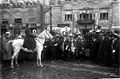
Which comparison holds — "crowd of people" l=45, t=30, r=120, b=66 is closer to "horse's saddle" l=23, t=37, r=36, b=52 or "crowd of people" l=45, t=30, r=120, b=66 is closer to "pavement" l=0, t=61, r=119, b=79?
"pavement" l=0, t=61, r=119, b=79

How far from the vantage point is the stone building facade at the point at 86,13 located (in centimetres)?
1706

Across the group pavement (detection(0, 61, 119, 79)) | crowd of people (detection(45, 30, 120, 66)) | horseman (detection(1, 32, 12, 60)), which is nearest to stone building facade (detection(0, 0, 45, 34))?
crowd of people (detection(45, 30, 120, 66))

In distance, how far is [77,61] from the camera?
36.7ft

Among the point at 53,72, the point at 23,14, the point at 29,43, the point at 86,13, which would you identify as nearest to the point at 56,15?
the point at 86,13

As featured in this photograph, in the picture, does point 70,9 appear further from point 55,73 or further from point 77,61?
point 55,73

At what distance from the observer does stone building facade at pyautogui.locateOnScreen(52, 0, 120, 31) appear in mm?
17062

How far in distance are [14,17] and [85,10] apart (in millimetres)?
7395

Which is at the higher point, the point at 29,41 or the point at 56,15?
the point at 56,15

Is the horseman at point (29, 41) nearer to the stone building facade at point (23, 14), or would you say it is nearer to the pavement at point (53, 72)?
the pavement at point (53, 72)

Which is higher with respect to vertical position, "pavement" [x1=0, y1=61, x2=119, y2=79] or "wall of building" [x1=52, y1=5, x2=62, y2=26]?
"wall of building" [x1=52, y1=5, x2=62, y2=26]

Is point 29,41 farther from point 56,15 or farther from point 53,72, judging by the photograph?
point 56,15

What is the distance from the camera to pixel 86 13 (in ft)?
60.9

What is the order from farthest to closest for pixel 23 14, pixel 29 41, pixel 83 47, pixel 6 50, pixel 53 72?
pixel 23 14
pixel 83 47
pixel 6 50
pixel 29 41
pixel 53 72

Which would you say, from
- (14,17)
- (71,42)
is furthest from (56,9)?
(71,42)
